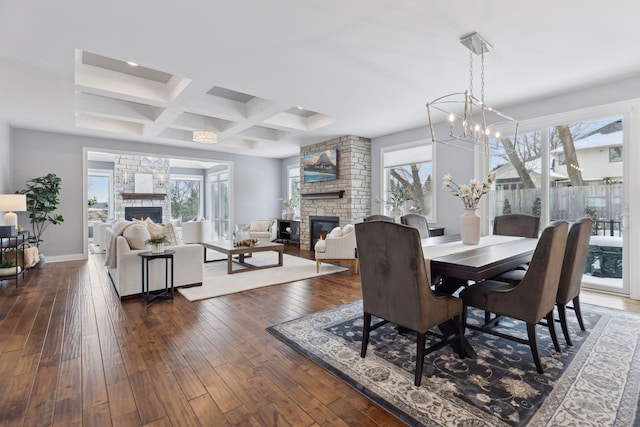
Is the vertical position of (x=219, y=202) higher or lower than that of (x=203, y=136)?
lower

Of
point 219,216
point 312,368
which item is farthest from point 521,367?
point 219,216

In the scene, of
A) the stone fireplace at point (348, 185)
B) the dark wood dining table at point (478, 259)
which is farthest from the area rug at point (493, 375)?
the stone fireplace at point (348, 185)

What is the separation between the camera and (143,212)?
32.3ft

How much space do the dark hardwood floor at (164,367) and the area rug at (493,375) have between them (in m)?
0.18

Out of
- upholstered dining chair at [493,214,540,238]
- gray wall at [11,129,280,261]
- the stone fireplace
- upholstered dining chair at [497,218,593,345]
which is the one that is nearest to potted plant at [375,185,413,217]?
the stone fireplace

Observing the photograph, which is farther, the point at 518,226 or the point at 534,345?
the point at 518,226

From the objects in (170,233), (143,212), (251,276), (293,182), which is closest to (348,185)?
(251,276)

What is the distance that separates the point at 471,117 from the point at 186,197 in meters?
10.9

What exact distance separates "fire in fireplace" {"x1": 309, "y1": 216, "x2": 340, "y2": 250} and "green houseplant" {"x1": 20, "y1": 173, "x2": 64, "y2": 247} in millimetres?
5048

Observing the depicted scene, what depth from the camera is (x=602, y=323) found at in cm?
288

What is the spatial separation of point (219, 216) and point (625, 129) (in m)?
9.94

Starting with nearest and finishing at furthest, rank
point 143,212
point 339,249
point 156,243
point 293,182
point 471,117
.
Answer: point 471,117
point 156,243
point 339,249
point 293,182
point 143,212

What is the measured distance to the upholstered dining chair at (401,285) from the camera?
6.17 ft

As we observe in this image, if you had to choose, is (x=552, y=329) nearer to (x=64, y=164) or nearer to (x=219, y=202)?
(x=64, y=164)
